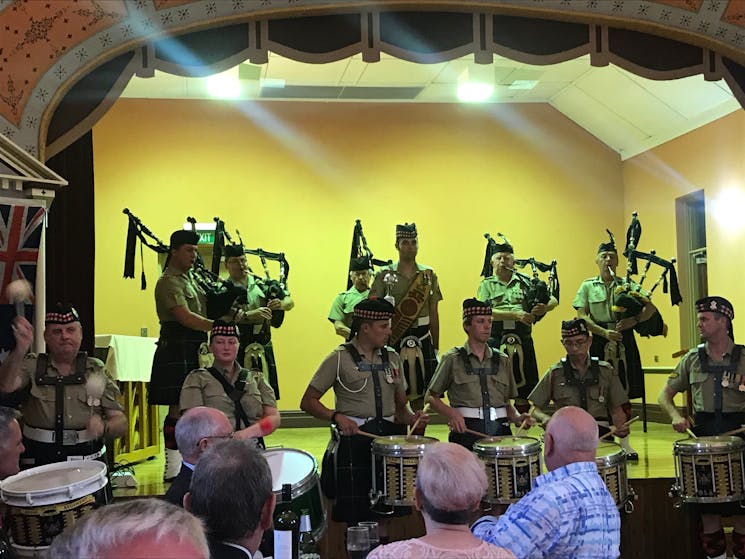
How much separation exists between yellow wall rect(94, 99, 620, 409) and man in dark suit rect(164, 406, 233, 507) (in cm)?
669

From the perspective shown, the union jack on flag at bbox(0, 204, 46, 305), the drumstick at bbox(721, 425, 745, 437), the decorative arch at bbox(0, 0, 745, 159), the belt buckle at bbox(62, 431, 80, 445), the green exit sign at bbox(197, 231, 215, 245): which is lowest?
the drumstick at bbox(721, 425, 745, 437)

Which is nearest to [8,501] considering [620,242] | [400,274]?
[400,274]

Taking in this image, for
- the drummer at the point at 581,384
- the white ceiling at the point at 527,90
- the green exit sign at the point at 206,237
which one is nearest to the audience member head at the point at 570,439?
the drummer at the point at 581,384

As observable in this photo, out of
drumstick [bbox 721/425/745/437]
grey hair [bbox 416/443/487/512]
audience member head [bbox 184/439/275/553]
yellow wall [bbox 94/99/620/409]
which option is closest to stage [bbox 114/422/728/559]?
drumstick [bbox 721/425/745/437]

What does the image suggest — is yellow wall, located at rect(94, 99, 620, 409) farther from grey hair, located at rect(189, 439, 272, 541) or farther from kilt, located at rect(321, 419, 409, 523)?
grey hair, located at rect(189, 439, 272, 541)

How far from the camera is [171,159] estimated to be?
32.5 ft

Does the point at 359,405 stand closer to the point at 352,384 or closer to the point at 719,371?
the point at 352,384

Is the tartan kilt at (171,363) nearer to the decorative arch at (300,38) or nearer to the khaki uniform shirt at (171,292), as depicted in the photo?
the khaki uniform shirt at (171,292)

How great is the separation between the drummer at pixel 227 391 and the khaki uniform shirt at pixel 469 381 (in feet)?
3.48

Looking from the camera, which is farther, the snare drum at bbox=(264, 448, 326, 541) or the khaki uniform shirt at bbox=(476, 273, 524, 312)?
the khaki uniform shirt at bbox=(476, 273, 524, 312)

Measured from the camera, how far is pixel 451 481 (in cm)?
233

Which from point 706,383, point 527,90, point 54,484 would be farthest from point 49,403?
point 527,90

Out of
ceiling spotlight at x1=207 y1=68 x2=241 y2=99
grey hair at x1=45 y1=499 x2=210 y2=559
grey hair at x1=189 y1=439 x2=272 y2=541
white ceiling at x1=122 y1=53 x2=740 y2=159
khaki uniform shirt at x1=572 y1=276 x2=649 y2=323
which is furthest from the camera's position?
ceiling spotlight at x1=207 y1=68 x2=241 y2=99

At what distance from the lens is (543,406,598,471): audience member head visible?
2.91 metres
